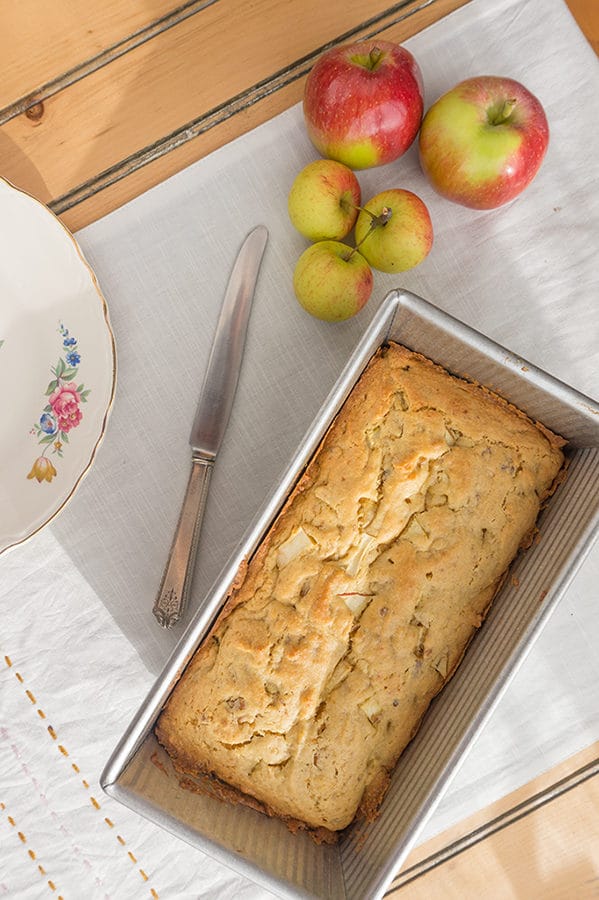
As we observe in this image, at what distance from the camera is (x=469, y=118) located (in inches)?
36.9

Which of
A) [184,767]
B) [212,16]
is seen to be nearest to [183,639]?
[184,767]

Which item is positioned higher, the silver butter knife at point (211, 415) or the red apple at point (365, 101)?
the red apple at point (365, 101)

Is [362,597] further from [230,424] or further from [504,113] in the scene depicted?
[504,113]

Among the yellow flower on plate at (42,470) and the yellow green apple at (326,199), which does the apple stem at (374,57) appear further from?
the yellow flower on plate at (42,470)

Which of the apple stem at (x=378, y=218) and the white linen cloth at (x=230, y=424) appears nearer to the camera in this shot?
the apple stem at (x=378, y=218)

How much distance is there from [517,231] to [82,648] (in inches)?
33.2

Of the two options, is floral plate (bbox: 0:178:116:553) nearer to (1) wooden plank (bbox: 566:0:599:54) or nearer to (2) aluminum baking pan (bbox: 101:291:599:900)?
(2) aluminum baking pan (bbox: 101:291:599:900)

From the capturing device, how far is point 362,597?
0.86 meters

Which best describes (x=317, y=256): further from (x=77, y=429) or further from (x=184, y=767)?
(x=184, y=767)

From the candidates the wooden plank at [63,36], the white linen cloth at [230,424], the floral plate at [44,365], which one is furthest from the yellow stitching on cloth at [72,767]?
the wooden plank at [63,36]

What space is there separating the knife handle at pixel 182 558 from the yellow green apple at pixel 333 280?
0.27 meters

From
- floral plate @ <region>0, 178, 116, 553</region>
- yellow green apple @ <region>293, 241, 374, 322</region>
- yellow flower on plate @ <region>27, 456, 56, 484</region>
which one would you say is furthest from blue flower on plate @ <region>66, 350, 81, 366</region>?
yellow green apple @ <region>293, 241, 374, 322</region>

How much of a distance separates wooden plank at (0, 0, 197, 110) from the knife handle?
58 centimetres

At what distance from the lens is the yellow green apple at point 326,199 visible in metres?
0.96
